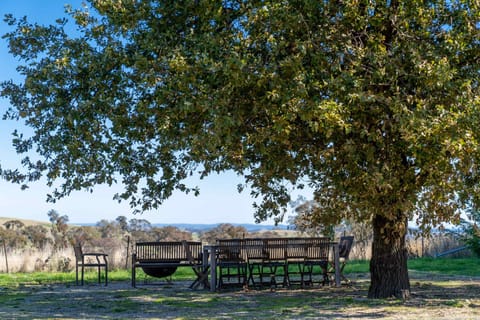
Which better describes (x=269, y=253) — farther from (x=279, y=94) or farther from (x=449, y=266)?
(x=449, y=266)

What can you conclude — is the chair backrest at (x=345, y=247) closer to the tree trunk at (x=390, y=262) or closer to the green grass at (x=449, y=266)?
the tree trunk at (x=390, y=262)

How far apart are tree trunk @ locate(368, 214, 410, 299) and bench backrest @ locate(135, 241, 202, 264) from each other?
462 centimetres

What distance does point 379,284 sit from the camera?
464 inches

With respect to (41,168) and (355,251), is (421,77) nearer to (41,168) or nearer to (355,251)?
(41,168)

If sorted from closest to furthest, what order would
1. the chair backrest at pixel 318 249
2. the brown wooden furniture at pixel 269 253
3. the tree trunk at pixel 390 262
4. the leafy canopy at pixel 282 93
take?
1. the leafy canopy at pixel 282 93
2. the tree trunk at pixel 390 262
3. the brown wooden furniture at pixel 269 253
4. the chair backrest at pixel 318 249

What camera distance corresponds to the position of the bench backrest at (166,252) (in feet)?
49.6

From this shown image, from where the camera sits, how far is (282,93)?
8922mm

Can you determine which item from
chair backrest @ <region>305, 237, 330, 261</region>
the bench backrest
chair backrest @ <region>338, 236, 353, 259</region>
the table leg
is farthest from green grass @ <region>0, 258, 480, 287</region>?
chair backrest @ <region>305, 237, 330, 261</region>

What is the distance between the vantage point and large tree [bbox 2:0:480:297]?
29.6 feet

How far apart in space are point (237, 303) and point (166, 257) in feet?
13.9

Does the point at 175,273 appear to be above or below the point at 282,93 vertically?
below

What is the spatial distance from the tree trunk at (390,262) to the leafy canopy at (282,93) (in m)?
0.76

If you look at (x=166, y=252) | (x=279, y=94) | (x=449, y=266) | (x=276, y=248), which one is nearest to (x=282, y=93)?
(x=279, y=94)

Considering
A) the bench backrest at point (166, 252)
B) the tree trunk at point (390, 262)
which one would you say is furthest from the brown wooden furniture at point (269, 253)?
the tree trunk at point (390, 262)
